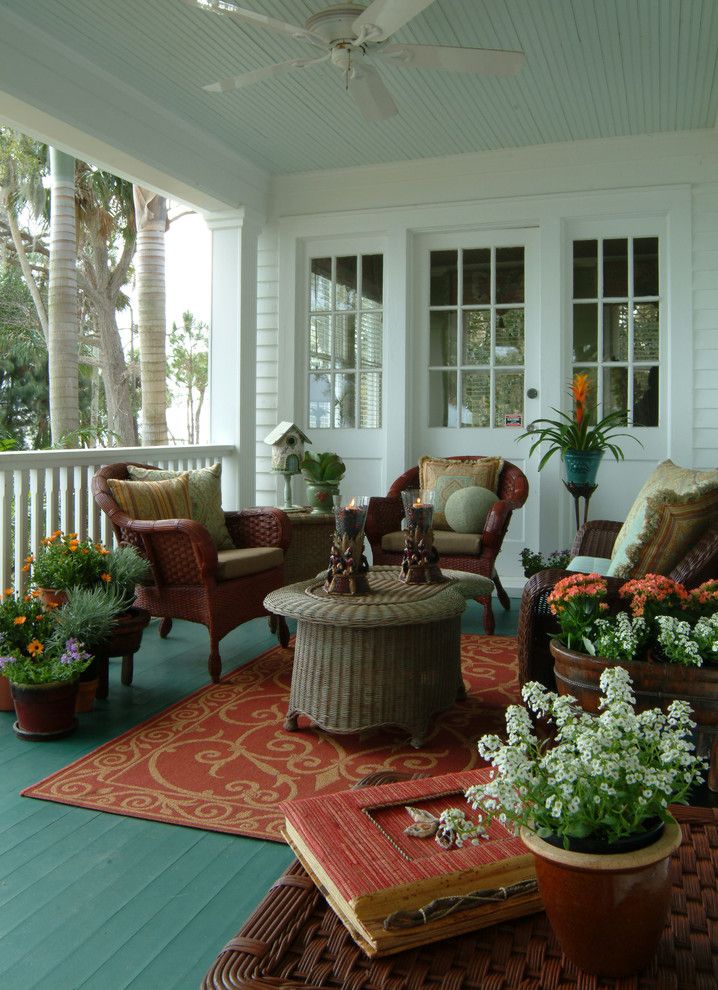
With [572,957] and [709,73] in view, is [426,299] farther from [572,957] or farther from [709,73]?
[572,957]

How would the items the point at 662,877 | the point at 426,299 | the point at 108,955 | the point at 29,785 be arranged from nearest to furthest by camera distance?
the point at 662,877, the point at 108,955, the point at 29,785, the point at 426,299

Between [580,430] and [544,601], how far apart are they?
2622mm

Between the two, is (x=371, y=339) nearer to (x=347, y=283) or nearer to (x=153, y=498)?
(x=347, y=283)

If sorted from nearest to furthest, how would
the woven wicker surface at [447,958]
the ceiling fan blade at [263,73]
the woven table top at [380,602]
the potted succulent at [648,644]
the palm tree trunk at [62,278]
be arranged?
the woven wicker surface at [447,958] < the potted succulent at [648,644] < the woven table top at [380,602] < the ceiling fan blade at [263,73] < the palm tree trunk at [62,278]

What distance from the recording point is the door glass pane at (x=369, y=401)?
6121 mm

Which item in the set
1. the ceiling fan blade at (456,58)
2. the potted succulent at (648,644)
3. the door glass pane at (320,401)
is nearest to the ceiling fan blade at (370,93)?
the ceiling fan blade at (456,58)

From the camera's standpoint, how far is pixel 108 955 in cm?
168

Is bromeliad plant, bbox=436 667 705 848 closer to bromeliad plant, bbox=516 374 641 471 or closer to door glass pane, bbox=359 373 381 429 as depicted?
bromeliad plant, bbox=516 374 641 471

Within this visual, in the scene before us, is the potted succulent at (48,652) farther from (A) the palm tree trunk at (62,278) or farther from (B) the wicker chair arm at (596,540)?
(A) the palm tree trunk at (62,278)

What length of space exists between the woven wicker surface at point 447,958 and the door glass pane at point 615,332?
500 centimetres

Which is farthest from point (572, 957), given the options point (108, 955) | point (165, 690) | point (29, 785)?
point (165, 690)

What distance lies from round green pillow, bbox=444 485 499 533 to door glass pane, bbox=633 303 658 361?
5.22ft

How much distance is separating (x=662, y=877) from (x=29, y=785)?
2.20 metres

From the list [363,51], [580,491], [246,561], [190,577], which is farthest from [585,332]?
[190,577]
